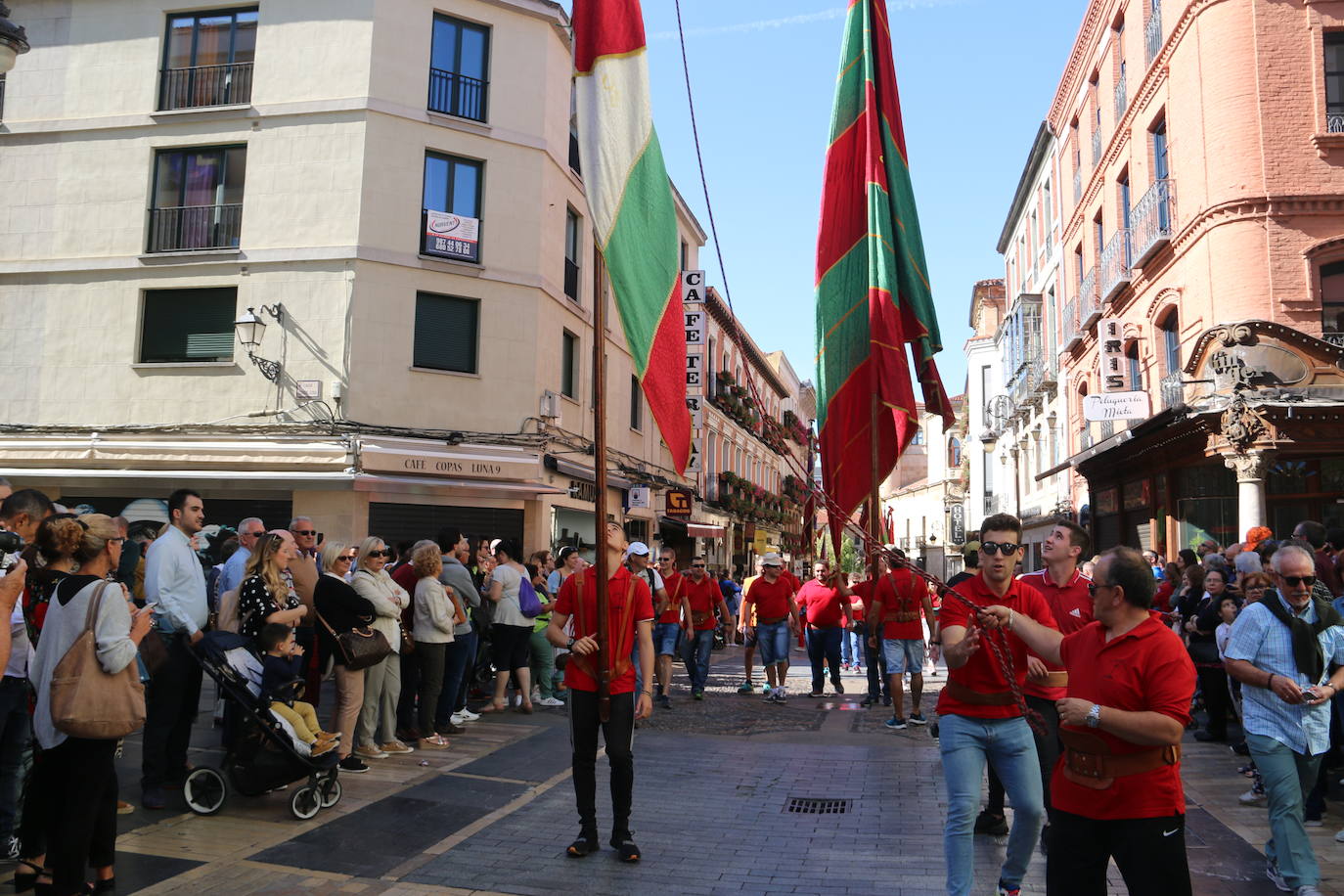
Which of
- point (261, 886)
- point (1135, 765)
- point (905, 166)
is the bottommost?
point (261, 886)

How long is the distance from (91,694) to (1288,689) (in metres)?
5.69

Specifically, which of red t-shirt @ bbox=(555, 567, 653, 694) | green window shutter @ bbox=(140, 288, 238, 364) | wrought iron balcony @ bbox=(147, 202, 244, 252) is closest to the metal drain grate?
red t-shirt @ bbox=(555, 567, 653, 694)

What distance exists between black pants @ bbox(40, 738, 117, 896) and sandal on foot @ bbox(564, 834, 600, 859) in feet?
7.51

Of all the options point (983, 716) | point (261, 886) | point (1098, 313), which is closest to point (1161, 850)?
point (983, 716)

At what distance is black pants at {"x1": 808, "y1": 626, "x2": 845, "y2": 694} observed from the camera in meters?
13.4

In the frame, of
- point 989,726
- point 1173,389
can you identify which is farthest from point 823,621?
point 1173,389

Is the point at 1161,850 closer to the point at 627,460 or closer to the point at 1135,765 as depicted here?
the point at 1135,765

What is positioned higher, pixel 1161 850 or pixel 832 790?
pixel 1161 850

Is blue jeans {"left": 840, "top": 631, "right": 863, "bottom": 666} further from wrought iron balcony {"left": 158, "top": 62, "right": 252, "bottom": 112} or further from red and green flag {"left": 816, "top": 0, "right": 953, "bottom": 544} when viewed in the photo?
wrought iron balcony {"left": 158, "top": 62, "right": 252, "bottom": 112}

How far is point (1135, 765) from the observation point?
138 inches

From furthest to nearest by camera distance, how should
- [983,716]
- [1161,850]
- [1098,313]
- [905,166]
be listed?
1. [1098,313]
2. [905,166]
3. [983,716]
4. [1161,850]

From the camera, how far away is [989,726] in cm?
475

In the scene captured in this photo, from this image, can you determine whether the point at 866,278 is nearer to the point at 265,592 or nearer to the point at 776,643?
the point at 265,592

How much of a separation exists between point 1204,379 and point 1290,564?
1184cm
